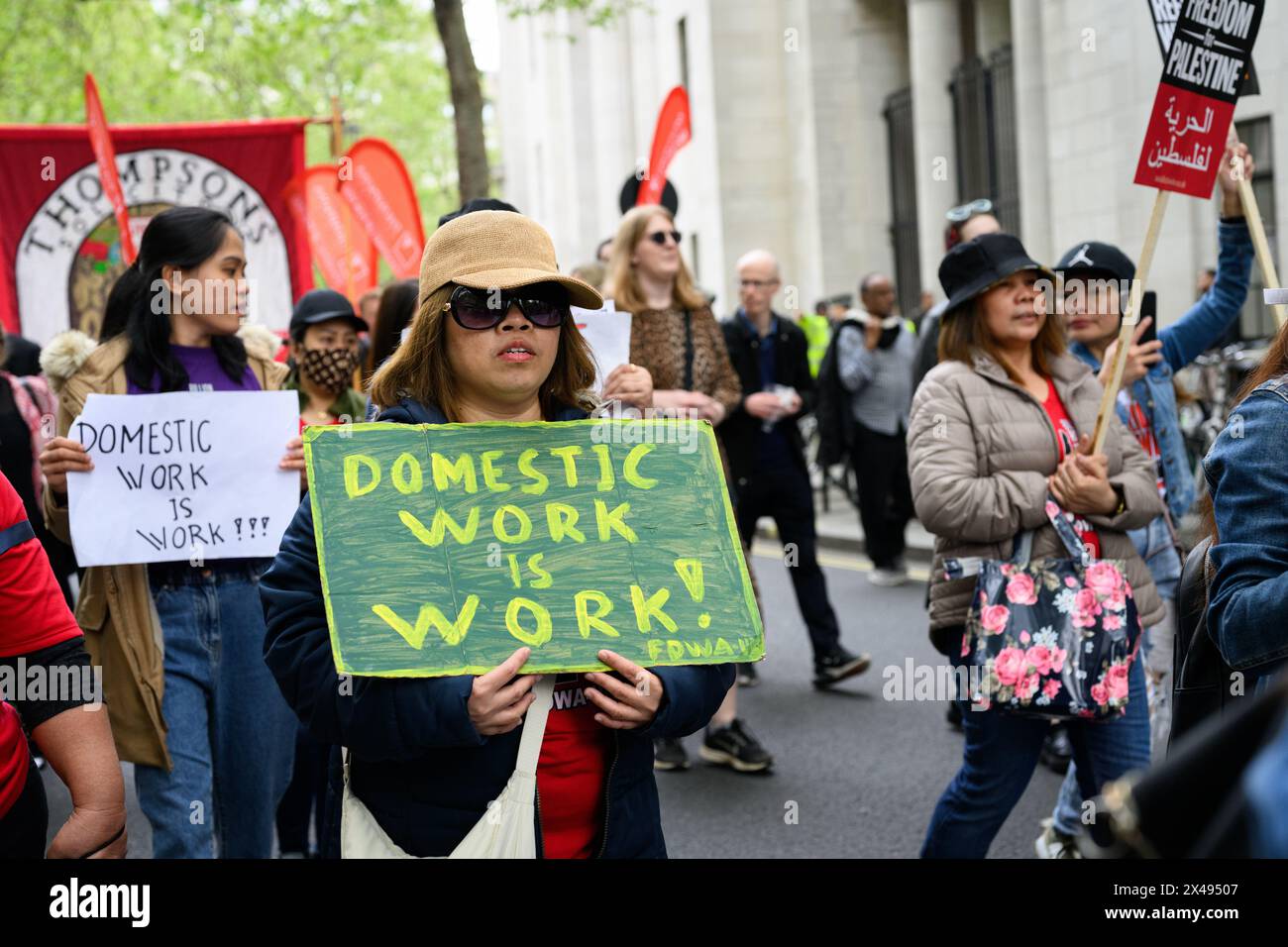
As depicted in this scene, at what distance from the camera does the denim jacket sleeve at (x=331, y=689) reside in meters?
2.44

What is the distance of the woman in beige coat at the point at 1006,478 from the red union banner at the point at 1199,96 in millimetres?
Result: 488

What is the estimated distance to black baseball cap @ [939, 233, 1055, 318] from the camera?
4.36 meters

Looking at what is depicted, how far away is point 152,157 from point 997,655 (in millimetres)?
7201

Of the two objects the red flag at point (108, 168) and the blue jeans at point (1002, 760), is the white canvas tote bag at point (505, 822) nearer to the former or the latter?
the blue jeans at point (1002, 760)

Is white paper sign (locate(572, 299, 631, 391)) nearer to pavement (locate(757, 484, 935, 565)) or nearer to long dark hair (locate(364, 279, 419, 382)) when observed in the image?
long dark hair (locate(364, 279, 419, 382))

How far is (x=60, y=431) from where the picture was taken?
418 cm

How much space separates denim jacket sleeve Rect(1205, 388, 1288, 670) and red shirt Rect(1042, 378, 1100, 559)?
1536 millimetres

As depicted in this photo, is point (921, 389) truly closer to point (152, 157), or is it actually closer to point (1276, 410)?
point (1276, 410)

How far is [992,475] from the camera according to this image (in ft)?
14.0

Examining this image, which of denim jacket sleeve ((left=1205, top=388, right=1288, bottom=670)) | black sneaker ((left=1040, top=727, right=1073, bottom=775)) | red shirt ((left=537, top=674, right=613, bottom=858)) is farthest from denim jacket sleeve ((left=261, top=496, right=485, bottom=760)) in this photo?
black sneaker ((left=1040, top=727, right=1073, bottom=775))

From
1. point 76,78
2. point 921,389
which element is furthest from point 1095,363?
point 76,78
